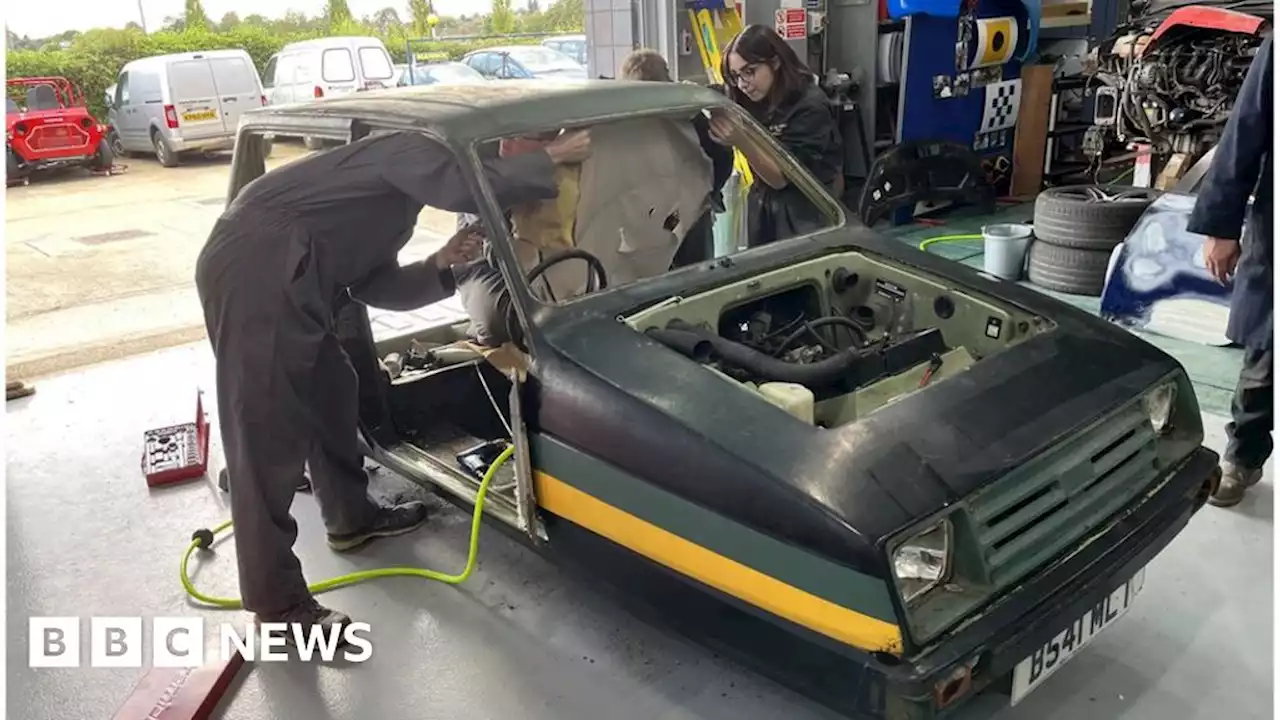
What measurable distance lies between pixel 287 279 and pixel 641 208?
107 centimetres

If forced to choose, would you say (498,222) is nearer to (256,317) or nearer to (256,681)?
(256,317)

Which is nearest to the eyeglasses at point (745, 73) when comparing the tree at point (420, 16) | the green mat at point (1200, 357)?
the green mat at point (1200, 357)

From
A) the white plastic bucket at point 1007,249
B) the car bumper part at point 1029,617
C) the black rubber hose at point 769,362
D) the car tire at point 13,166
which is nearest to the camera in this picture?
the car bumper part at point 1029,617

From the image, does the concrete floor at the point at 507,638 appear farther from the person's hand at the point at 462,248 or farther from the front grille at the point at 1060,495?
the person's hand at the point at 462,248

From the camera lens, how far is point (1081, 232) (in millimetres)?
5168

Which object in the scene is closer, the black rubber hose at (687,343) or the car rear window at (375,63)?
the black rubber hose at (687,343)

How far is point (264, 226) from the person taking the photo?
2.59 meters

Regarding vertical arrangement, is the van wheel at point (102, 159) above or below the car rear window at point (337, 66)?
below

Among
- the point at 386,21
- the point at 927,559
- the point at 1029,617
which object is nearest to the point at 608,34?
the point at 927,559

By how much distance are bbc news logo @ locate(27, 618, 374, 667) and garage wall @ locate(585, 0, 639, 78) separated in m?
4.53

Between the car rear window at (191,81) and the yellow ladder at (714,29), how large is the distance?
8.34 m

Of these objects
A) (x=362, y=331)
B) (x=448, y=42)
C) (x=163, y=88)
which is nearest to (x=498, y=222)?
(x=362, y=331)

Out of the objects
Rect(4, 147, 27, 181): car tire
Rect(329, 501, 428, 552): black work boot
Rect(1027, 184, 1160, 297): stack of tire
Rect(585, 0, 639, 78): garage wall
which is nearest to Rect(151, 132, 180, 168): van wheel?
Rect(4, 147, 27, 181): car tire

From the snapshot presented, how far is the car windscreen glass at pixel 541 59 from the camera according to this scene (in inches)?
478
